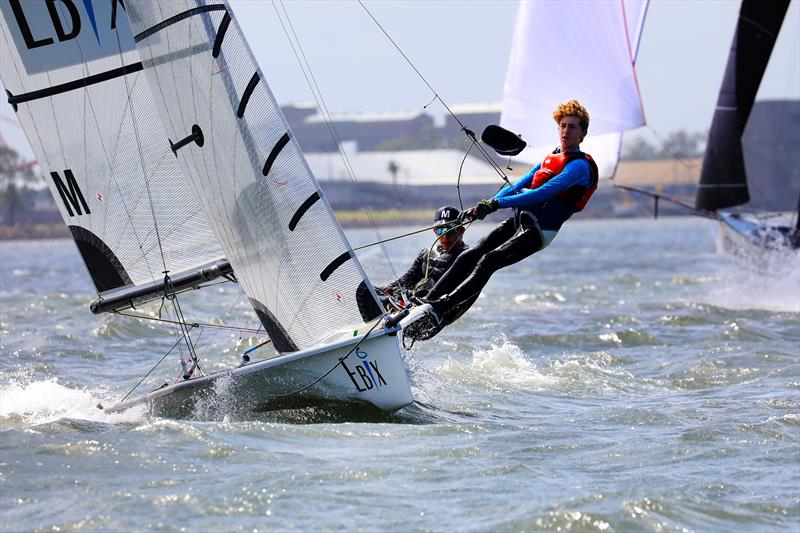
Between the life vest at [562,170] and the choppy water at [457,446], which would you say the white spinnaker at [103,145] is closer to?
the choppy water at [457,446]

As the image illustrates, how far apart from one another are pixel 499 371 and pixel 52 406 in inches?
124

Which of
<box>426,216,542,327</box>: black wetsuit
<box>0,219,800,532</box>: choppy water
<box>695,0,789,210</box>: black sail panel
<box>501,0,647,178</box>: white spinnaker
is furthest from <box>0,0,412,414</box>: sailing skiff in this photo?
<box>695,0,789,210</box>: black sail panel

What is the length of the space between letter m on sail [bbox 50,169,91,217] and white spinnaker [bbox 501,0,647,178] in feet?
17.4

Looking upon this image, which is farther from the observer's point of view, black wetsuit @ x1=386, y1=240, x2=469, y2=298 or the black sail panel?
the black sail panel

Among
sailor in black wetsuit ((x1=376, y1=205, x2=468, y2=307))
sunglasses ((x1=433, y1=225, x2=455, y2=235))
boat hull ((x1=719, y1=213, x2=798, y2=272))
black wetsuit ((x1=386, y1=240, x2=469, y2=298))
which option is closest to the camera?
sunglasses ((x1=433, y1=225, x2=455, y2=235))

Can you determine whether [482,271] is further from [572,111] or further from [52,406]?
[52,406]

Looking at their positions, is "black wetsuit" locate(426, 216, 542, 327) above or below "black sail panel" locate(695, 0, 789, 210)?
above

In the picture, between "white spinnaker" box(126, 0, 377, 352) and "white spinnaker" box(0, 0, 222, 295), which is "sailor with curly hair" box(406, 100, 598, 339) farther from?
"white spinnaker" box(0, 0, 222, 295)

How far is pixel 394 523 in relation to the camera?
4.64 m

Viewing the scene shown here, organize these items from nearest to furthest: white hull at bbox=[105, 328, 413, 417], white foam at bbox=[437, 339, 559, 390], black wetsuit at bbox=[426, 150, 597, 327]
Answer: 1. white hull at bbox=[105, 328, 413, 417]
2. black wetsuit at bbox=[426, 150, 597, 327]
3. white foam at bbox=[437, 339, 559, 390]

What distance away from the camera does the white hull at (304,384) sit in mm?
6262

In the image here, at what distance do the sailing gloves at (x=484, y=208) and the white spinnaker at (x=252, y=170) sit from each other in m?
0.66

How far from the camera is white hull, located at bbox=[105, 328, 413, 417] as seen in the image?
6.26 metres

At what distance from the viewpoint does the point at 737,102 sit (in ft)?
60.1
